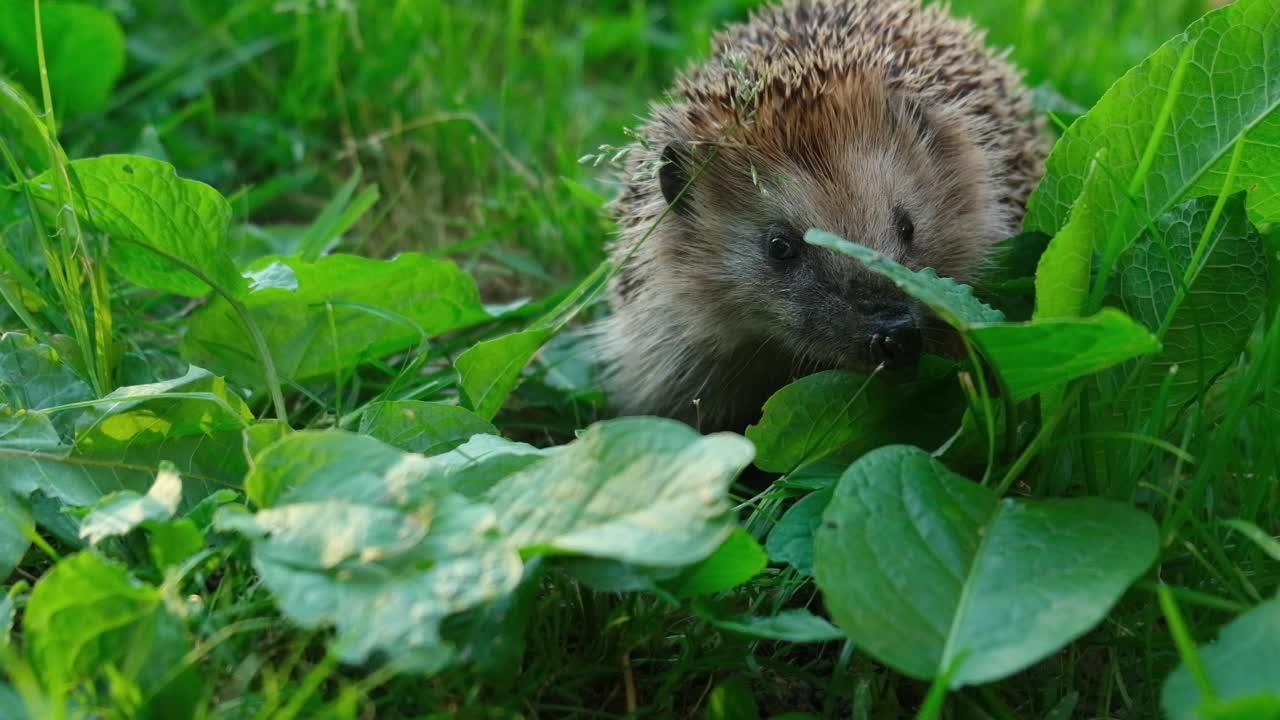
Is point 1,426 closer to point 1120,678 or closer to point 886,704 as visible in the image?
point 886,704

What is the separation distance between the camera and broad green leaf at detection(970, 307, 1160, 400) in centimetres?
124

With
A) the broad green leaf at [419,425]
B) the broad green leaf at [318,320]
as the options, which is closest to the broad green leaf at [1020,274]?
the broad green leaf at [419,425]

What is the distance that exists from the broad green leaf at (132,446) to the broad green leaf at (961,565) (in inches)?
31.3

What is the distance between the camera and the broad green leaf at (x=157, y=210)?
1.64 m

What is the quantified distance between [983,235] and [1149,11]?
2.26 metres

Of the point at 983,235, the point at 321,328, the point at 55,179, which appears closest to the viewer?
the point at 55,179

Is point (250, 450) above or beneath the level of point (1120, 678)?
above

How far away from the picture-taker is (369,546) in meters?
1.13

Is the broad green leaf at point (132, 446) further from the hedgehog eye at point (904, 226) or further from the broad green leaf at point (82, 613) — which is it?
the hedgehog eye at point (904, 226)

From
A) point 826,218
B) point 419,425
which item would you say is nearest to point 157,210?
point 419,425

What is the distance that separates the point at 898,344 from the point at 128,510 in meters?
1.08

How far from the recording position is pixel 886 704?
133cm

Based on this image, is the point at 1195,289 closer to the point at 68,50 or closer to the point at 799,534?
the point at 799,534

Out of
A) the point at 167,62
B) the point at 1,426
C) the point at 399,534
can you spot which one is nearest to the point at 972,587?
the point at 399,534
